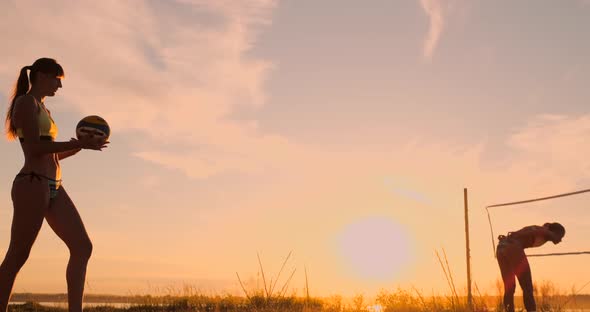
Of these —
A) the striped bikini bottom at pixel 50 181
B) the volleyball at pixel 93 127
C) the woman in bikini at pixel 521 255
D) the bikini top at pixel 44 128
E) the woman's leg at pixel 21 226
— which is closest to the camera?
the woman's leg at pixel 21 226

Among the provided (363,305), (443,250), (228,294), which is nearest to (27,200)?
(443,250)

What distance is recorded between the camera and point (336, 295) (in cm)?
1516

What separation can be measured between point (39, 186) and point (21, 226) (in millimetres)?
368

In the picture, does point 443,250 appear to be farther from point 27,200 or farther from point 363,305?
point 363,305

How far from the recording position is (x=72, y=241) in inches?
224

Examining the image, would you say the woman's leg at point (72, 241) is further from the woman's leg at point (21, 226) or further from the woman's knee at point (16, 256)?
the woman's knee at point (16, 256)

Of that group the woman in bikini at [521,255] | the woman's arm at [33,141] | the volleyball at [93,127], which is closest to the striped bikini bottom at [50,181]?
the woman's arm at [33,141]

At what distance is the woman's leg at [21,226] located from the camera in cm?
542

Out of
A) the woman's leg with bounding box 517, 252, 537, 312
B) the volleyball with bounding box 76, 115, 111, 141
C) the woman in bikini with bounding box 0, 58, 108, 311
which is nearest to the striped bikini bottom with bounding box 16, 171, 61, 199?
the woman in bikini with bounding box 0, 58, 108, 311

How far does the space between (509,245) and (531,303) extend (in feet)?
3.13

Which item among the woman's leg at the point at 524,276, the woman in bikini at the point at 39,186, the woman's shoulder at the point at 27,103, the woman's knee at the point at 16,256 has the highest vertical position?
the woman's shoulder at the point at 27,103

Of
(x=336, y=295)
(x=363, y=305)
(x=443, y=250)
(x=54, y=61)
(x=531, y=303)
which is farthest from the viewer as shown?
(x=336, y=295)

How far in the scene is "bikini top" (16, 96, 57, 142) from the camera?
5660 millimetres

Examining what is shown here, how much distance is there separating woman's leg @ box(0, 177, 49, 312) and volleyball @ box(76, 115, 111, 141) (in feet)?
2.81
